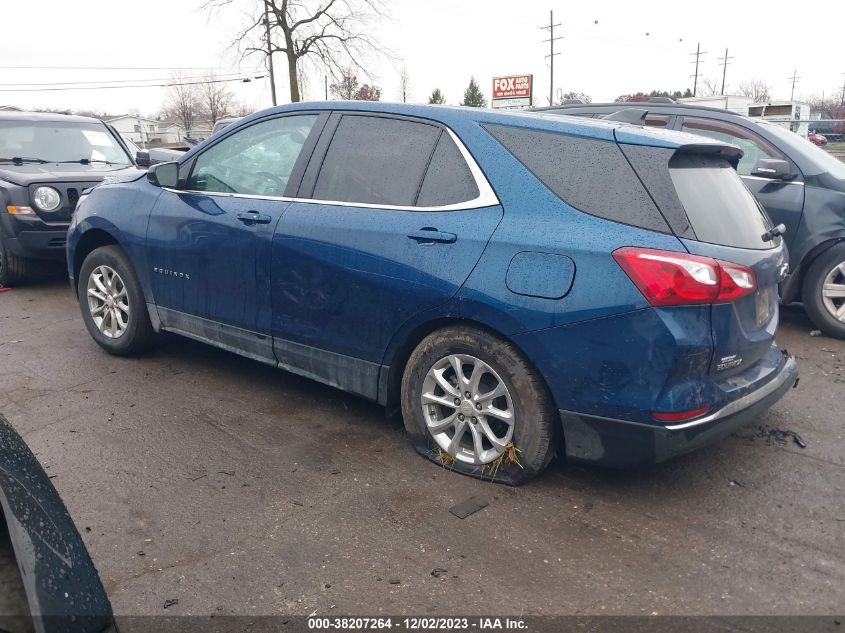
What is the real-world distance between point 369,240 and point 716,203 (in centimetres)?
166

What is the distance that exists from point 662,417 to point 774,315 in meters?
1.06

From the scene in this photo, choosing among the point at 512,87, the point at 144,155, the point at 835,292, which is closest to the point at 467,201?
the point at 835,292

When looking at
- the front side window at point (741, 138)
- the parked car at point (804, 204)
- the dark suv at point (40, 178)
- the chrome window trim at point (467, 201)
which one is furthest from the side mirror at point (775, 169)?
the dark suv at point (40, 178)

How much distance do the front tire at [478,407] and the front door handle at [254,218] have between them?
120 centimetres

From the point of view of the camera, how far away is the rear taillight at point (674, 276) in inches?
114

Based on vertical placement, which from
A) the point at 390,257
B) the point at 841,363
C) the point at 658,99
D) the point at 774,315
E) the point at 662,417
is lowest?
the point at 841,363

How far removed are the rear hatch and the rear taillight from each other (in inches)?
1.8

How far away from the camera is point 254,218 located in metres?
4.10

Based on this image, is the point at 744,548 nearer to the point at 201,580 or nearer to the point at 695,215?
the point at 695,215

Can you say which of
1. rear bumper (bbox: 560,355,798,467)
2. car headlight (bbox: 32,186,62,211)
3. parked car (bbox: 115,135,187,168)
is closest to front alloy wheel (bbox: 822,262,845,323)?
rear bumper (bbox: 560,355,798,467)

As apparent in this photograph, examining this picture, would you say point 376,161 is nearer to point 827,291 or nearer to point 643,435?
point 643,435

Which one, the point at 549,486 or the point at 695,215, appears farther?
the point at 549,486

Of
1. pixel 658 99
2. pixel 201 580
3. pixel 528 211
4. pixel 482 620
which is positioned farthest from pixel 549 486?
pixel 658 99

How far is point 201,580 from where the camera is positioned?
2.72m
